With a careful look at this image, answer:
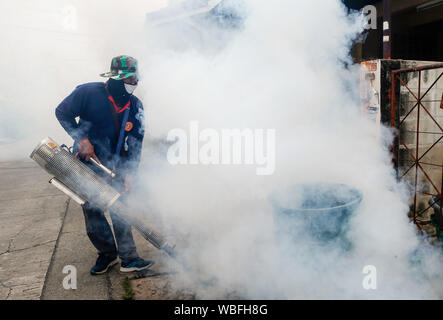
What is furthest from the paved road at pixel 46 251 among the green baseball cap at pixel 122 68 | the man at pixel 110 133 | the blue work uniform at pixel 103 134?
the green baseball cap at pixel 122 68

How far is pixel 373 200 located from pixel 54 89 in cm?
1078

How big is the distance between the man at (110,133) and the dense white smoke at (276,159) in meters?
0.70

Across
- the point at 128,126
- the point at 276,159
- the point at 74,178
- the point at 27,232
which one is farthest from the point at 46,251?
the point at 276,159

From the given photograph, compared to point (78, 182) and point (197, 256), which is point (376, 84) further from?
point (78, 182)

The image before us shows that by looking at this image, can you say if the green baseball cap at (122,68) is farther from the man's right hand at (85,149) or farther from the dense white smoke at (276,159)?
the dense white smoke at (276,159)

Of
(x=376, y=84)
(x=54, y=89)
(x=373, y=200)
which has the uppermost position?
(x=54, y=89)

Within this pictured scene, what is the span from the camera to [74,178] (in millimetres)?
2512

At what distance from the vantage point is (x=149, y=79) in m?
4.70

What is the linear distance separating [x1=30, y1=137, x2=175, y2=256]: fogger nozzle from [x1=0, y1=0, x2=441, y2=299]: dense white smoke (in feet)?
3.21

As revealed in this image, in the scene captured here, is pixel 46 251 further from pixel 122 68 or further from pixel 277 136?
pixel 277 136
